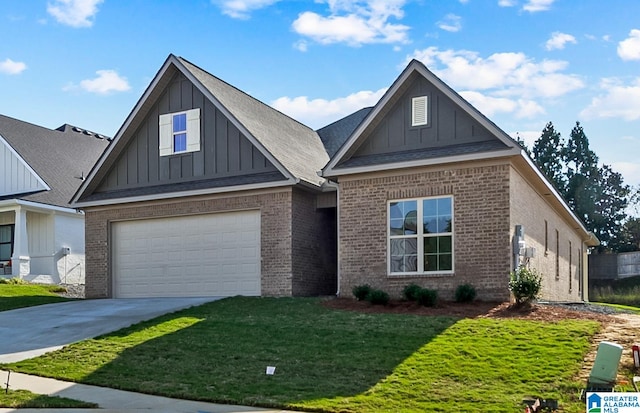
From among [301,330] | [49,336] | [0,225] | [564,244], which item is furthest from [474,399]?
[0,225]

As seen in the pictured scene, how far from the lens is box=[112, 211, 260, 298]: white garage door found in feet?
67.9

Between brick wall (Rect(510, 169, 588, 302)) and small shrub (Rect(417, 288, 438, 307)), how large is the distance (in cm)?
247

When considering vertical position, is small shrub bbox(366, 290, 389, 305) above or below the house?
below

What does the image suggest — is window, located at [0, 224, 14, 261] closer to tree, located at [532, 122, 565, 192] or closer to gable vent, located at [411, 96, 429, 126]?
gable vent, located at [411, 96, 429, 126]

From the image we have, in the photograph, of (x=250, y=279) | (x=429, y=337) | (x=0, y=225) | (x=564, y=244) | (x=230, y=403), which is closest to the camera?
(x=230, y=403)

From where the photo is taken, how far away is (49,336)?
50.8 feet

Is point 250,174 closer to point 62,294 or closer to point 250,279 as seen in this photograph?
point 250,279

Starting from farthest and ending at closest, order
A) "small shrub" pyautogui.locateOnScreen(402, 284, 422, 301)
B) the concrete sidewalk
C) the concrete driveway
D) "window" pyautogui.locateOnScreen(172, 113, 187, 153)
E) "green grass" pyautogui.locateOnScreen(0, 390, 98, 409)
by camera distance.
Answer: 1. "window" pyautogui.locateOnScreen(172, 113, 187, 153)
2. "small shrub" pyautogui.locateOnScreen(402, 284, 422, 301)
3. the concrete driveway
4. "green grass" pyautogui.locateOnScreen(0, 390, 98, 409)
5. the concrete sidewalk

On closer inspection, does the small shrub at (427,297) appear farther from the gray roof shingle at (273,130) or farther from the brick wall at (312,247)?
the gray roof shingle at (273,130)

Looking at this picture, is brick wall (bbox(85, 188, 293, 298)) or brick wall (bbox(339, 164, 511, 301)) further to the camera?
brick wall (bbox(85, 188, 293, 298))

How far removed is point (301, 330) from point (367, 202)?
516 cm

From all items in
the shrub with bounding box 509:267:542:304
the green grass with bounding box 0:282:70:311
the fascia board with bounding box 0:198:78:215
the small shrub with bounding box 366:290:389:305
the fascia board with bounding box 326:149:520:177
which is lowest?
the green grass with bounding box 0:282:70:311

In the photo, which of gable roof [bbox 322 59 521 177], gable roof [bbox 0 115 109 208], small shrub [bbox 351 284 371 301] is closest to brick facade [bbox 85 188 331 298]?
gable roof [bbox 322 59 521 177]

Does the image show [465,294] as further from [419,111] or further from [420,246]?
[419,111]
